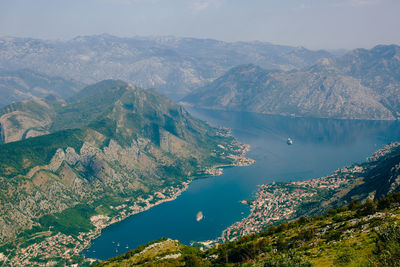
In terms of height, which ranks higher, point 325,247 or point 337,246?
point 337,246

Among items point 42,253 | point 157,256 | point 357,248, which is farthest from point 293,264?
point 42,253

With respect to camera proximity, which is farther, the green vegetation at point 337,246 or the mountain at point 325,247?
the mountain at point 325,247

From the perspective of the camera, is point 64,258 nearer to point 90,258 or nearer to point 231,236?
point 90,258

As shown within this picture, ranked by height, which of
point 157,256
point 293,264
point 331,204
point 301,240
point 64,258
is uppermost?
point 293,264

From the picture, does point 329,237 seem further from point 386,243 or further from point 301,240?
point 386,243

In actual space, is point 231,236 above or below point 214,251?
below

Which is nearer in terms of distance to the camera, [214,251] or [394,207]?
[394,207]

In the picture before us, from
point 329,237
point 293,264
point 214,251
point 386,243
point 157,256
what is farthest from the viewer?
point 157,256

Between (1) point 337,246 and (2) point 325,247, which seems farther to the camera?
(2) point 325,247

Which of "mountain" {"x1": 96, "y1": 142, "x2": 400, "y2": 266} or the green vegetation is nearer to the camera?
the green vegetation

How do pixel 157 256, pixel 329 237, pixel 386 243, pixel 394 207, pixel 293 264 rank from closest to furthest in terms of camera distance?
pixel 386 243
pixel 293 264
pixel 329 237
pixel 394 207
pixel 157 256
